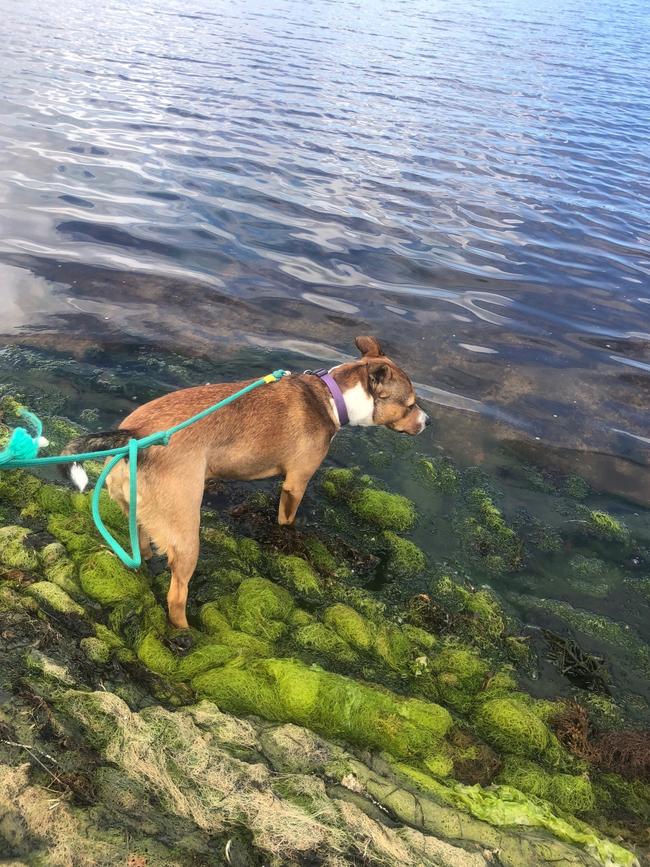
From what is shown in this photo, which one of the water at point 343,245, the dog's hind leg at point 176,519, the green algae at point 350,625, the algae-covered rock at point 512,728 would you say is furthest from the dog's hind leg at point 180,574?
the water at point 343,245

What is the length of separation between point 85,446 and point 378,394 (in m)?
3.06

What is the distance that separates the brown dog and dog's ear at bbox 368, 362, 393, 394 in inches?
0.4

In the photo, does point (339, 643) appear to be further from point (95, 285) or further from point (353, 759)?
point (95, 285)

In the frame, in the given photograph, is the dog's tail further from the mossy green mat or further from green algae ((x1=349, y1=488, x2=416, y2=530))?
green algae ((x1=349, y1=488, x2=416, y2=530))

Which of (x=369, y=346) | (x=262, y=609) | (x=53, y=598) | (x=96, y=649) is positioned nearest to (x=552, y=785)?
(x=262, y=609)

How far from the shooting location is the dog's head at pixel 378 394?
5910 mm

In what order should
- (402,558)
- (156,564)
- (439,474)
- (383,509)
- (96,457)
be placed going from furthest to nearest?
(439,474)
(383,509)
(402,558)
(156,564)
(96,457)

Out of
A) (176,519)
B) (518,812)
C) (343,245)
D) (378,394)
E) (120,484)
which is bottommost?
(518,812)

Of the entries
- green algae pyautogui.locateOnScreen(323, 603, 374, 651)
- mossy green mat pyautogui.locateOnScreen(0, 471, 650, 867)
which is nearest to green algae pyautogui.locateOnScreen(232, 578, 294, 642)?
mossy green mat pyautogui.locateOnScreen(0, 471, 650, 867)

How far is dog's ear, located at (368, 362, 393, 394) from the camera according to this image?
5930 millimetres

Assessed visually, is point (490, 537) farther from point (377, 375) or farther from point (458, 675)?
point (377, 375)

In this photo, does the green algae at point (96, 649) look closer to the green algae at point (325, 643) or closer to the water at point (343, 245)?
the green algae at point (325, 643)

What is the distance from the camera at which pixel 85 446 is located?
3994 millimetres

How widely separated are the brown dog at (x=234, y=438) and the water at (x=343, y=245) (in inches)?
57.5
